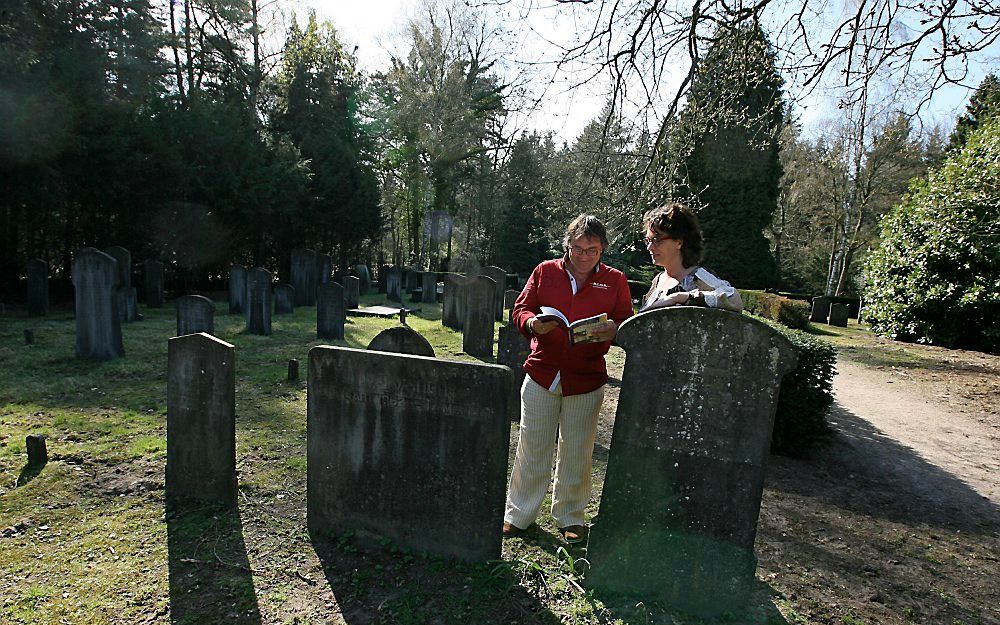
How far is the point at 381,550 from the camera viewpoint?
11.5ft

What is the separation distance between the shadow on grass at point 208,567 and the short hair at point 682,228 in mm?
3026

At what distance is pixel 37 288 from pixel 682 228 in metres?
14.6

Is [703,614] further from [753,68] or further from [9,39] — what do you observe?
[9,39]

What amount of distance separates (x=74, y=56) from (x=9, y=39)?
1.37 m

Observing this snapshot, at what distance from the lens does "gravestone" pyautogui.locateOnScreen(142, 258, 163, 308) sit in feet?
48.7

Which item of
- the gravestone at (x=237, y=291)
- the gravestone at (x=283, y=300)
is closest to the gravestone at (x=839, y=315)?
the gravestone at (x=283, y=300)

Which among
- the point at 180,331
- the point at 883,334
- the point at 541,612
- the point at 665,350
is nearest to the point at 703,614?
the point at 541,612

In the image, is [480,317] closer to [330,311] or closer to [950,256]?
[330,311]

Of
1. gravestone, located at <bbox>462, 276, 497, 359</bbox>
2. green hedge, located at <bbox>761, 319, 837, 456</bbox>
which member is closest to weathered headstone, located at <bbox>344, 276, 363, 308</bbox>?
gravestone, located at <bbox>462, 276, 497, 359</bbox>

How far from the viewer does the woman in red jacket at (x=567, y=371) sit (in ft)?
11.1

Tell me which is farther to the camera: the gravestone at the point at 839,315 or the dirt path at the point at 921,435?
the gravestone at the point at 839,315

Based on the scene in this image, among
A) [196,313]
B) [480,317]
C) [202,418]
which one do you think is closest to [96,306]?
[196,313]

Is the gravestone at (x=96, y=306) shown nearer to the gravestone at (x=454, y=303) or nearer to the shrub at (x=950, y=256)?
the gravestone at (x=454, y=303)

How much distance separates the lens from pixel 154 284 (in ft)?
48.9
